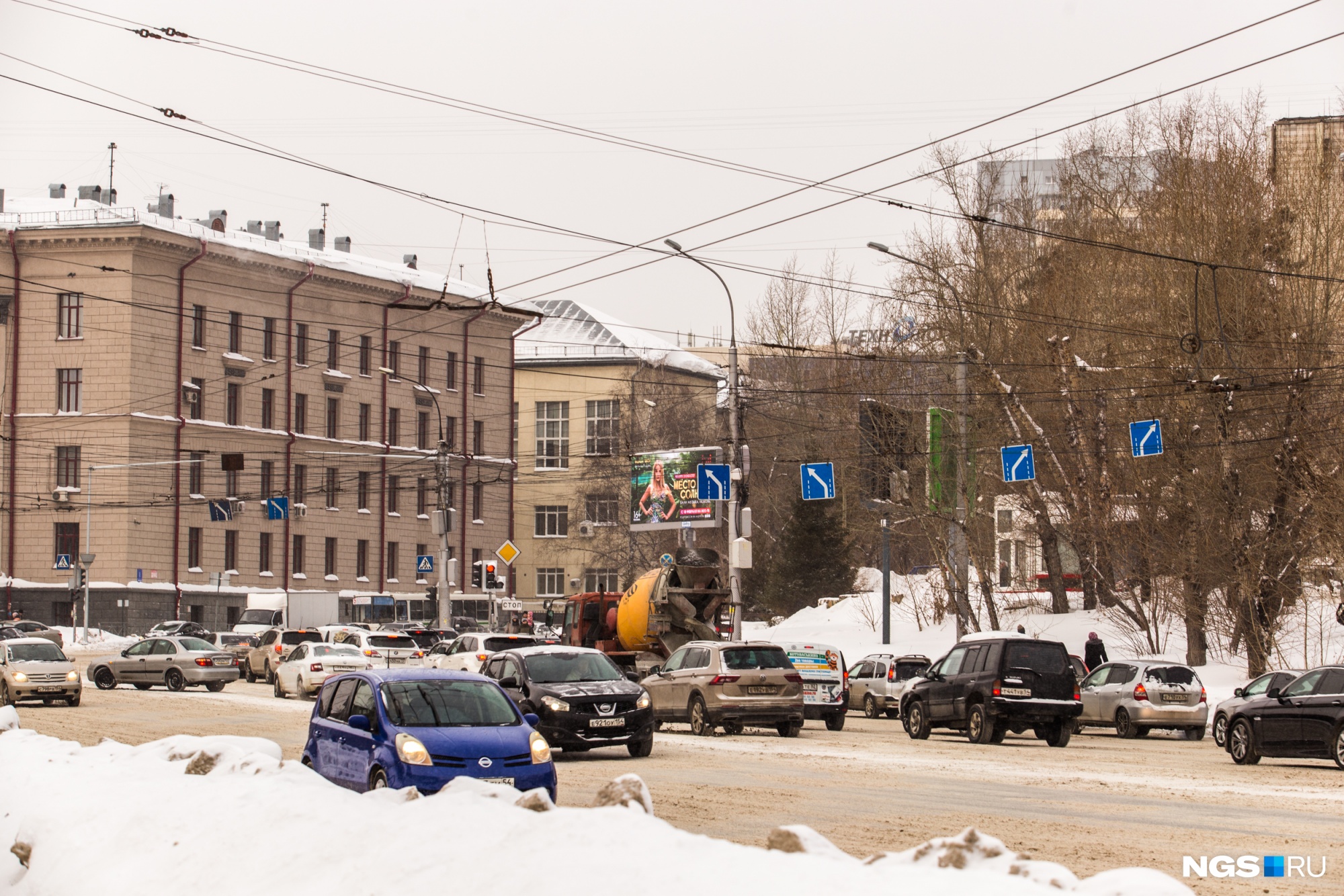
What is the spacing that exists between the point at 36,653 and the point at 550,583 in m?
72.4

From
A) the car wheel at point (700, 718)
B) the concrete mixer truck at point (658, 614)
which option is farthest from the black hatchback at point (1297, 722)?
the concrete mixer truck at point (658, 614)

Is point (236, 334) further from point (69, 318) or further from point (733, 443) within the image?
point (733, 443)

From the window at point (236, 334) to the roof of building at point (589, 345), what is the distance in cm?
3173

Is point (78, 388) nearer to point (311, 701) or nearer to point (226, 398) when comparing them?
point (226, 398)

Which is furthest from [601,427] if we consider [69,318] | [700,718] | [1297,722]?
[1297,722]

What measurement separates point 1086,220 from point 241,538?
45054 millimetres

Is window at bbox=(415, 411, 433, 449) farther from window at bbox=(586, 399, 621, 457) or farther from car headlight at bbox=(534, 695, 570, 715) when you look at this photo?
car headlight at bbox=(534, 695, 570, 715)

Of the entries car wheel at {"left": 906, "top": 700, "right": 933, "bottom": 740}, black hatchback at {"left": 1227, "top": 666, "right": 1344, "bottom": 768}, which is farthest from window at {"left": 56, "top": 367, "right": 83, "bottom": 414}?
black hatchback at {"left": 1227, "top": 666, "right": 1344, "bottom": 768}

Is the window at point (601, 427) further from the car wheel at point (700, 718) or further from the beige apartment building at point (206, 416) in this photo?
the car wheel at point (700, 718)

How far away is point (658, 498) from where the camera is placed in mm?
53781

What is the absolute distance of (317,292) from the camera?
7812 cm

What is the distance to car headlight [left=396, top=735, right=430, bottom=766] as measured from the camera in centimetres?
1319

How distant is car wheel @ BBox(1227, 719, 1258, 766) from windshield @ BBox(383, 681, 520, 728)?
Answer: 37.7ft

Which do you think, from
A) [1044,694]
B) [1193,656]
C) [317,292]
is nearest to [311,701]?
[1044,694]
